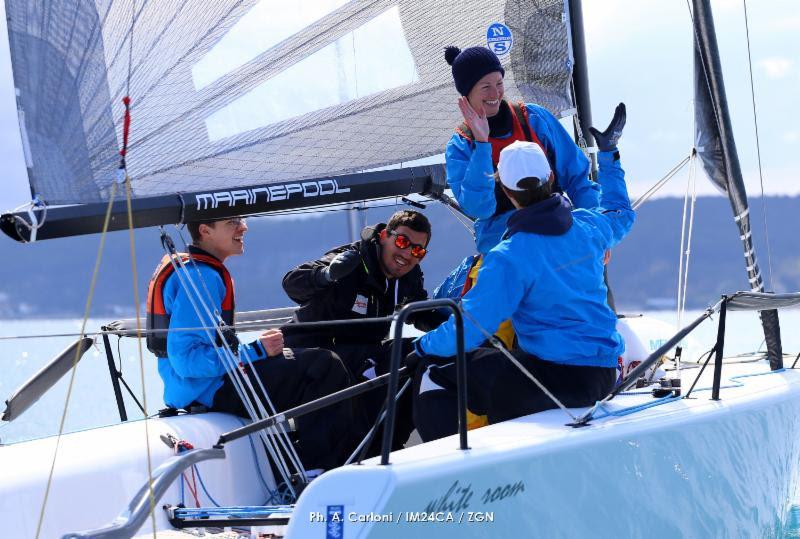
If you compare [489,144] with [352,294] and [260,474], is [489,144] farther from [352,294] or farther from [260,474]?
[260,474]

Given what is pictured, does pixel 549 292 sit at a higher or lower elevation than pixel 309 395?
higher

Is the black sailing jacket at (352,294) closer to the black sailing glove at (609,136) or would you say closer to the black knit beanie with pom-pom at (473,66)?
the black knit beanie with pom-pom at (473,66)

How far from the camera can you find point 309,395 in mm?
3539

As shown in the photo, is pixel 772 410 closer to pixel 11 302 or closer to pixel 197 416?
pixel 197 416

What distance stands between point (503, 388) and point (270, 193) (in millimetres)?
842

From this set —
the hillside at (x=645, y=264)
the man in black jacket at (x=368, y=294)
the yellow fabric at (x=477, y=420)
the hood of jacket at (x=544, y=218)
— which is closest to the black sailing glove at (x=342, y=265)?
the man in black jacket at (x=368, y=294)

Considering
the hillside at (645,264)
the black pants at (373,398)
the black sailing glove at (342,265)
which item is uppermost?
the black sailing glove at (342,265)

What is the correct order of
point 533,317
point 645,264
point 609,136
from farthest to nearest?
point 645,264 < point 609,136 < point 533,317

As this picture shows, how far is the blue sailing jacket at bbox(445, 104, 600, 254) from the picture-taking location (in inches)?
131

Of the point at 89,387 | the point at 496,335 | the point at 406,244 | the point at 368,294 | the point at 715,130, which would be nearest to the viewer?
the point at 496,335

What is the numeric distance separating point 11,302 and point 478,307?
47.0 m

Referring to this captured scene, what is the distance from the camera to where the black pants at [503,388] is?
3031mm

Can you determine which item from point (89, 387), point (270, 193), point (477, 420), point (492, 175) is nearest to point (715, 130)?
point (492, 175)

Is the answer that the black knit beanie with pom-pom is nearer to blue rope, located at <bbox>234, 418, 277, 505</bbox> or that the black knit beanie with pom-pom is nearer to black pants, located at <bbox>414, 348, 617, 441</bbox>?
black pants, located at <bbox>414, 348, 617, 441</bbox>
